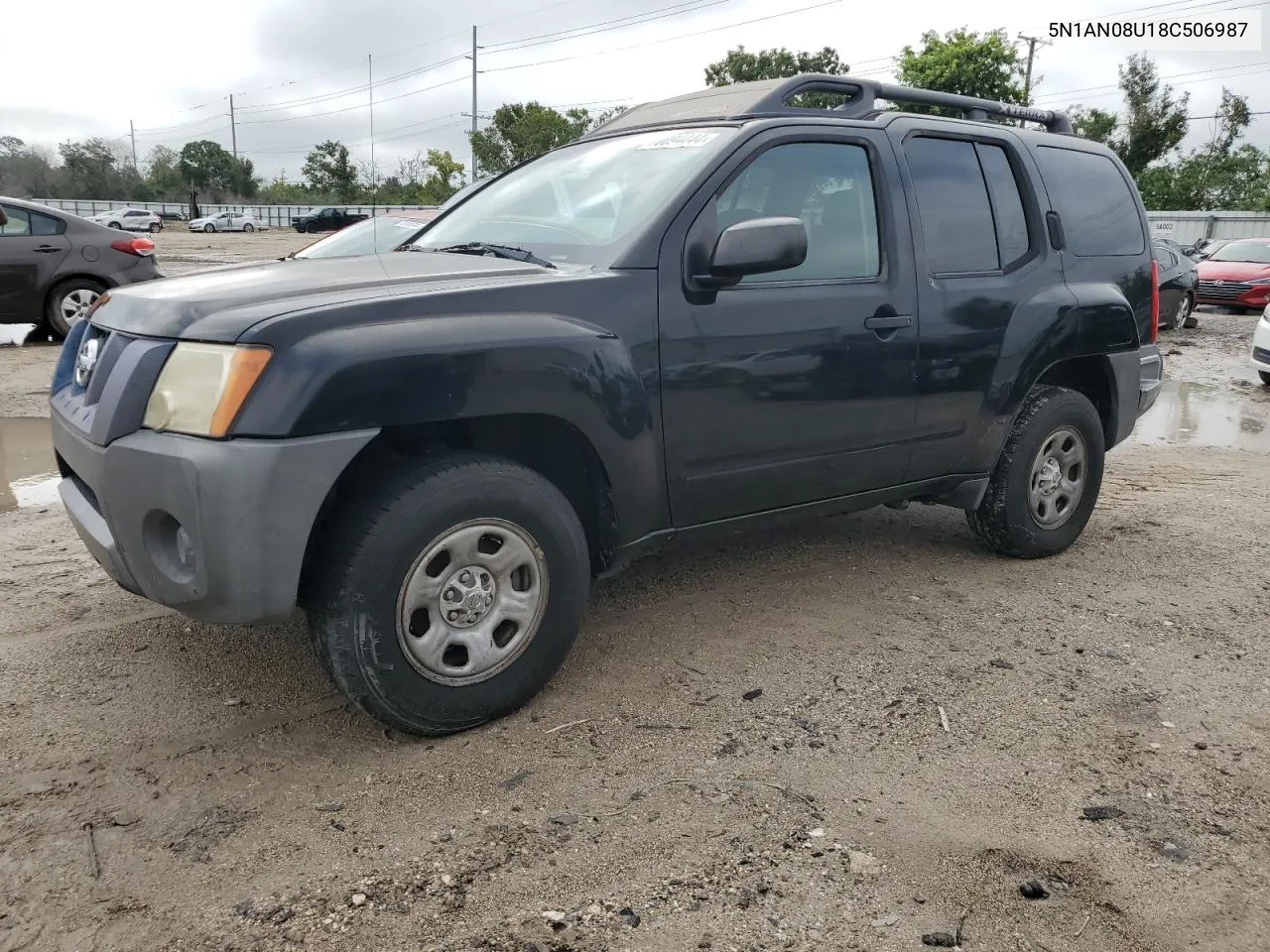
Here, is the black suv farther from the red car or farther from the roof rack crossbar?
the red car

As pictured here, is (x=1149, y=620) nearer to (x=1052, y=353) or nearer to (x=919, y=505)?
(x=1052, y=353)

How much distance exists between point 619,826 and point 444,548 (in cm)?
87

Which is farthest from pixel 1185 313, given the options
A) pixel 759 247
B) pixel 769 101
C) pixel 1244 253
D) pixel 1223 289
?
pixel 759 247

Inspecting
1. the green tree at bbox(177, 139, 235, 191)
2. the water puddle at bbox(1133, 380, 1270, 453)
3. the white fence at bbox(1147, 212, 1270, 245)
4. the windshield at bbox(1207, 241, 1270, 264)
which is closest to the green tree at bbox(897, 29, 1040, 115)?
the white fence at bbox(1147, 212, 1270, 245)

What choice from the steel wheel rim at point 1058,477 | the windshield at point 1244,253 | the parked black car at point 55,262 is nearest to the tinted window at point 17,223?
the parked black car at point 55,262

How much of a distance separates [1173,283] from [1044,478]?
1157cm

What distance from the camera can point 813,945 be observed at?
214 cm

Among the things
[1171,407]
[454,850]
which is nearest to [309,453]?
[454,850]

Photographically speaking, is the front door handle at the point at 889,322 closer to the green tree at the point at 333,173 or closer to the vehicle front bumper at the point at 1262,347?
the vehicle front bumper at the point at 1262,347

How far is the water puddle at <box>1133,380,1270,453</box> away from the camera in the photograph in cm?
820

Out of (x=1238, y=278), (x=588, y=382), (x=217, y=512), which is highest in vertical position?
(x=1238, y=278)

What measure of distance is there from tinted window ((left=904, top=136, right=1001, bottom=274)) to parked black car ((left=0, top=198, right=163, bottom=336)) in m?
8.84

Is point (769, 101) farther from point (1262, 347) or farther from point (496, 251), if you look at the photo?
point (1262, 347)

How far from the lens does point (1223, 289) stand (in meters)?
18.7
